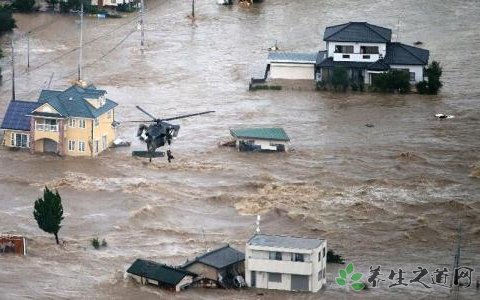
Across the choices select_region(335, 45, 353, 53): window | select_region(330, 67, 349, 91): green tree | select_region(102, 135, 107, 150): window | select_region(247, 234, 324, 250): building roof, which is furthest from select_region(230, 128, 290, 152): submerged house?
select_region(247, 234, 324, 250): building roof

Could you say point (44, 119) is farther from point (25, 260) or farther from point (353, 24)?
point (353, 24)

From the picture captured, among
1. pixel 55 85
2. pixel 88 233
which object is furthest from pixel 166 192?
pixel 55 85

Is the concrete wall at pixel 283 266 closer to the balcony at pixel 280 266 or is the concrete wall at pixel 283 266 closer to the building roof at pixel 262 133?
the balcony at pixel 280 266

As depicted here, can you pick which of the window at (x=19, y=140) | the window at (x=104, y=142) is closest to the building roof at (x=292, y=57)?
the window at (x=104, y=142)

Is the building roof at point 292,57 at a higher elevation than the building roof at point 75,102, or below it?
higher

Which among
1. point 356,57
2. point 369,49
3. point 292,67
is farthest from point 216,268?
point 292,67

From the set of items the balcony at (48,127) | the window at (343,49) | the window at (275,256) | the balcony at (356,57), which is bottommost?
the window at (275,256)

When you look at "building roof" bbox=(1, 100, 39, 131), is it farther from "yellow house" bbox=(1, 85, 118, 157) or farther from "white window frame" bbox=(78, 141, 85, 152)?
"white window frame" bbox=(78, 141, 85, 152)
